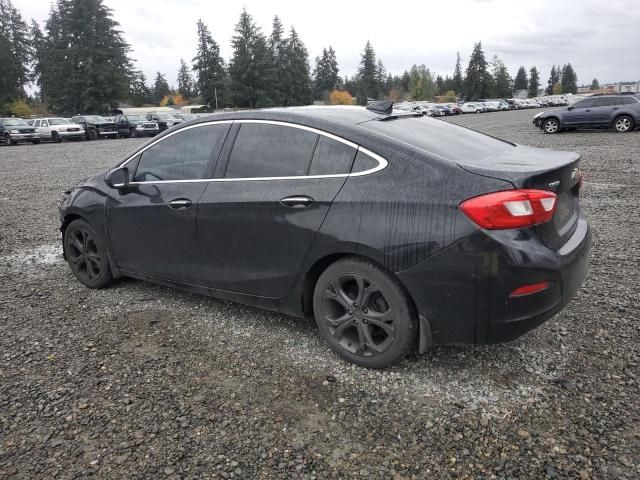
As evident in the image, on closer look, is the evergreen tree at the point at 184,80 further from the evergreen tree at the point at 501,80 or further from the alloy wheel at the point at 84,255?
the alloy wheel at the point at 84,255

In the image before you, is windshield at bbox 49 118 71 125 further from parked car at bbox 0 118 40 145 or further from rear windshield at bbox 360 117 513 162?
rear windshield at bbox 360 117 513 162

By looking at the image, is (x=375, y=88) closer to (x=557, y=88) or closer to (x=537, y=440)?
(x=557, y=88)

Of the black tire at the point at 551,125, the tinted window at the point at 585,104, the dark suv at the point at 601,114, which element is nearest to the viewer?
the dark suv at the point at 601,114

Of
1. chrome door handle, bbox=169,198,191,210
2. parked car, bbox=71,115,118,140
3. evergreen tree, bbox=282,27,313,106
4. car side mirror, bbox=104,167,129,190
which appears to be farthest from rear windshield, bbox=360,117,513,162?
evergreen tree, bbox=282,27,313,106

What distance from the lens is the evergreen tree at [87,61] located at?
62.6m

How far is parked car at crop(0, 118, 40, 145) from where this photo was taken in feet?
97.5

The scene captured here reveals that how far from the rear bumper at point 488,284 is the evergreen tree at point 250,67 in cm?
8049

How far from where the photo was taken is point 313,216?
318cm

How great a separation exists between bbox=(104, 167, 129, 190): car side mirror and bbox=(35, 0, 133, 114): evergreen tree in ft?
215

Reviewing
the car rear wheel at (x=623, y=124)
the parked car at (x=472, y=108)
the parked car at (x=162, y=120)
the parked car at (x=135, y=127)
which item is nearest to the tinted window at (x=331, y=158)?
the car rear wheel at (x=623, y=124)

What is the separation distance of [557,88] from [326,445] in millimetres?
158994

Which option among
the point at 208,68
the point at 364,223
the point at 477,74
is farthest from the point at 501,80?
the point at 364,223

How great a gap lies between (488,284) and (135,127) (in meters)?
36.4

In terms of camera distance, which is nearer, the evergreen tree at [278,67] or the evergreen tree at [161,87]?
the evergreen tree at [278,67]
